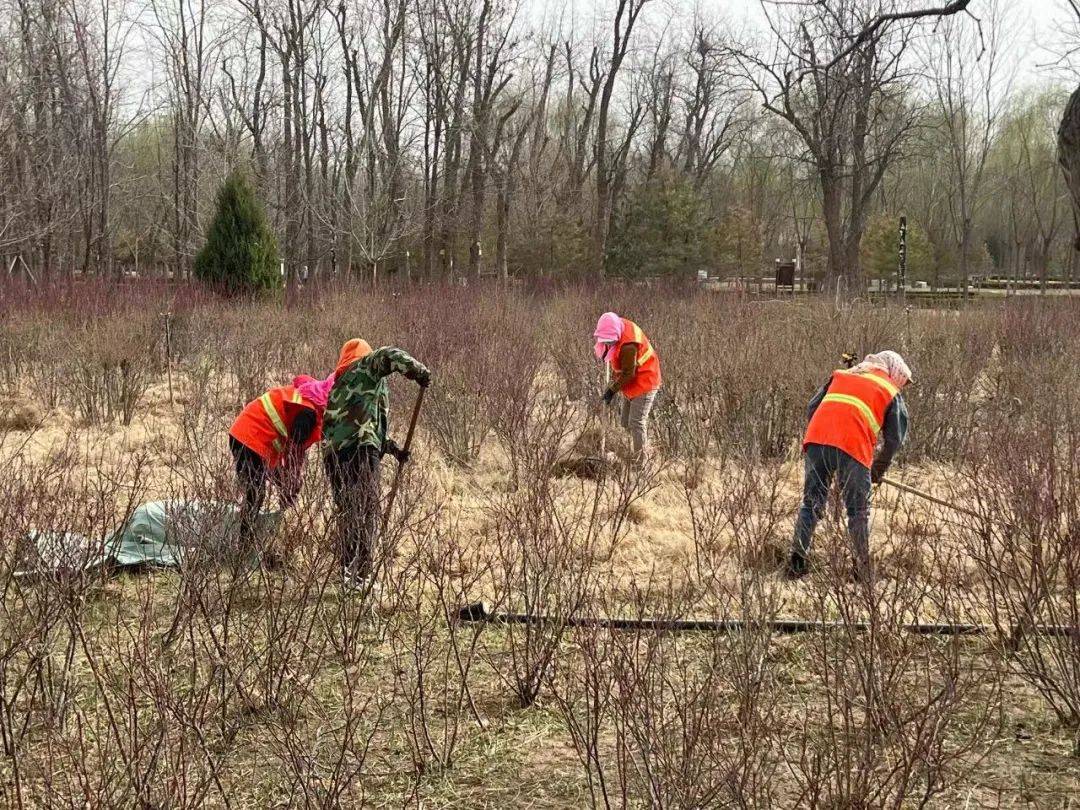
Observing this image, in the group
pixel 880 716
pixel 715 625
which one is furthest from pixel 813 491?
pixel 880 716

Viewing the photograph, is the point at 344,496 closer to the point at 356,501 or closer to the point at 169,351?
the point at 356,501

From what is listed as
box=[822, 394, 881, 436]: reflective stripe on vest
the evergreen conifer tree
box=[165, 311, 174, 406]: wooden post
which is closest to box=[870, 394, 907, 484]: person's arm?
box=[822, 394, 881, 436]: reflective stripe on vest

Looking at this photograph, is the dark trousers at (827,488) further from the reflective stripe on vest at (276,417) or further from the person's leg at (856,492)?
the reflective stripe on vest at (276,417)

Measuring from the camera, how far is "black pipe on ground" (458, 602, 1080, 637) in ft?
9.98

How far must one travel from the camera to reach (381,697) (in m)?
3.44

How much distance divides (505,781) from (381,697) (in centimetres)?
64

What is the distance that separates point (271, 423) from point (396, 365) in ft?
2.29

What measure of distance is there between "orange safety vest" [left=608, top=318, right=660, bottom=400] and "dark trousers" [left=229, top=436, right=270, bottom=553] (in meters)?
3.06

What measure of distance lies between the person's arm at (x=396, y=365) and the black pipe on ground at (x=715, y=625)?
1022 millimetres

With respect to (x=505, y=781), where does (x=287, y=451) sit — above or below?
above

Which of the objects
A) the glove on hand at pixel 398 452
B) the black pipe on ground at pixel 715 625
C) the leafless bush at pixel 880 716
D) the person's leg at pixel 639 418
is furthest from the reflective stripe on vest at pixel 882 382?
the person's leg at pixel 639 418

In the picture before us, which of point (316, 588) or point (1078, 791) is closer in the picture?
point (1078, 791)

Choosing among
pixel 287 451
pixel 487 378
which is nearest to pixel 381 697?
pixel 287 451

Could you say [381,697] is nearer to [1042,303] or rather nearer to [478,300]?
[478,300]
